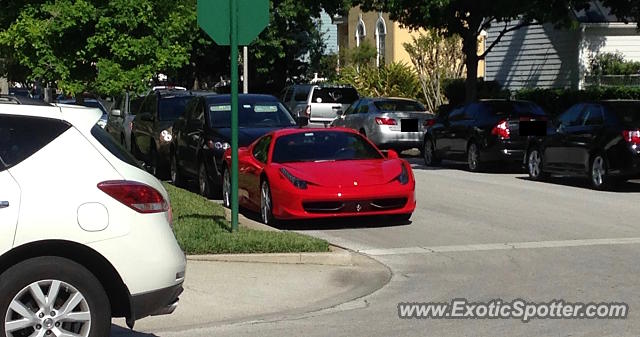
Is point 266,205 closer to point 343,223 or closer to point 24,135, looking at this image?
point 343,223

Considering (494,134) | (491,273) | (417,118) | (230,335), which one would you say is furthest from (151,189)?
(417,118)

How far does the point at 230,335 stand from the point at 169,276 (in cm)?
157

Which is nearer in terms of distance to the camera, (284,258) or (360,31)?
(284,258)

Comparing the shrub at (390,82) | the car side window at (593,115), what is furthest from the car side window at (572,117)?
the shrub at (390,82)

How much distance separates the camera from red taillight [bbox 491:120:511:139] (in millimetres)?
23594

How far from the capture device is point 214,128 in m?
19.2

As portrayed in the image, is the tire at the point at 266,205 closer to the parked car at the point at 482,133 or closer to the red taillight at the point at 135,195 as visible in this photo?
the red taillight at the point at 135,195

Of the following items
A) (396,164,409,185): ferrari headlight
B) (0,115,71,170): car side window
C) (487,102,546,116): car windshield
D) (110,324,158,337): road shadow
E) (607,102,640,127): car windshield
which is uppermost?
(0,115,71,170): car side window

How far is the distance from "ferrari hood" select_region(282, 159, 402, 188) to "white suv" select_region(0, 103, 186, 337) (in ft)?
24.4

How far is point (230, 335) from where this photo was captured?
841cm

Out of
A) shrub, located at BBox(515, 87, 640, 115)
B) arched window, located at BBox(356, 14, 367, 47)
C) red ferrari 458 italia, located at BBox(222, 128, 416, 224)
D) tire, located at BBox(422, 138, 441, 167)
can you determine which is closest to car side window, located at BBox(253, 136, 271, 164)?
red ferrari 458 italia, located at BBox(222, 128, 416, 224)

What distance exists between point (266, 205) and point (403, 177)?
1868 mm

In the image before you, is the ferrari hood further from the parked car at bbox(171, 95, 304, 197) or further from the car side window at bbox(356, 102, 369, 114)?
the car side window at bbox(356, 102, 369, 114)

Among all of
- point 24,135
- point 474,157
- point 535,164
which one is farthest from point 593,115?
point 24,135
